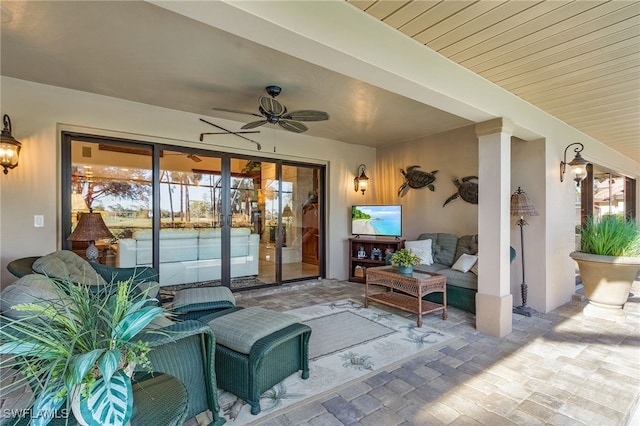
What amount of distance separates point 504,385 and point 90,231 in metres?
4.08

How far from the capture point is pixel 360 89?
3.37 metres

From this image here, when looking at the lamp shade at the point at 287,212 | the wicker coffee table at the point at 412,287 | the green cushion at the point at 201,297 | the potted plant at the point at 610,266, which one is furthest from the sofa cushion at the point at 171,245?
the potted plant at the point at 610,266

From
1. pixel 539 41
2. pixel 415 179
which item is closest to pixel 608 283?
pixel 415 179

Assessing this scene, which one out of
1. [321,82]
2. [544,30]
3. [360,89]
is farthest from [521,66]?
[321,82]

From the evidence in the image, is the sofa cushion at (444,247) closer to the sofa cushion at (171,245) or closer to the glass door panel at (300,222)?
the glass door panel at (300,222)

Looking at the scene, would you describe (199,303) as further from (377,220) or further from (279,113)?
(377,220)

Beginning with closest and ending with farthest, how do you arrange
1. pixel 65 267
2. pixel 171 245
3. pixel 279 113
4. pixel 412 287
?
pixel 65 267 → pixel 279 113 → pixel 412 287 → pixel 171 245

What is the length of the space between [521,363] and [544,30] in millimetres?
2650

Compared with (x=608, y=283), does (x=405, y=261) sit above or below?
above

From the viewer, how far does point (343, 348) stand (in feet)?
9.65

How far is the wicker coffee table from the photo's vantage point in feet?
11.6

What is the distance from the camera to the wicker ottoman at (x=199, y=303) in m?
2.68

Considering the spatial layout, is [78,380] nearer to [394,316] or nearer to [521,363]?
[521,363]

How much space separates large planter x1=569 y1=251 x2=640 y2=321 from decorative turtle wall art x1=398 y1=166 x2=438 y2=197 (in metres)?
2.34
